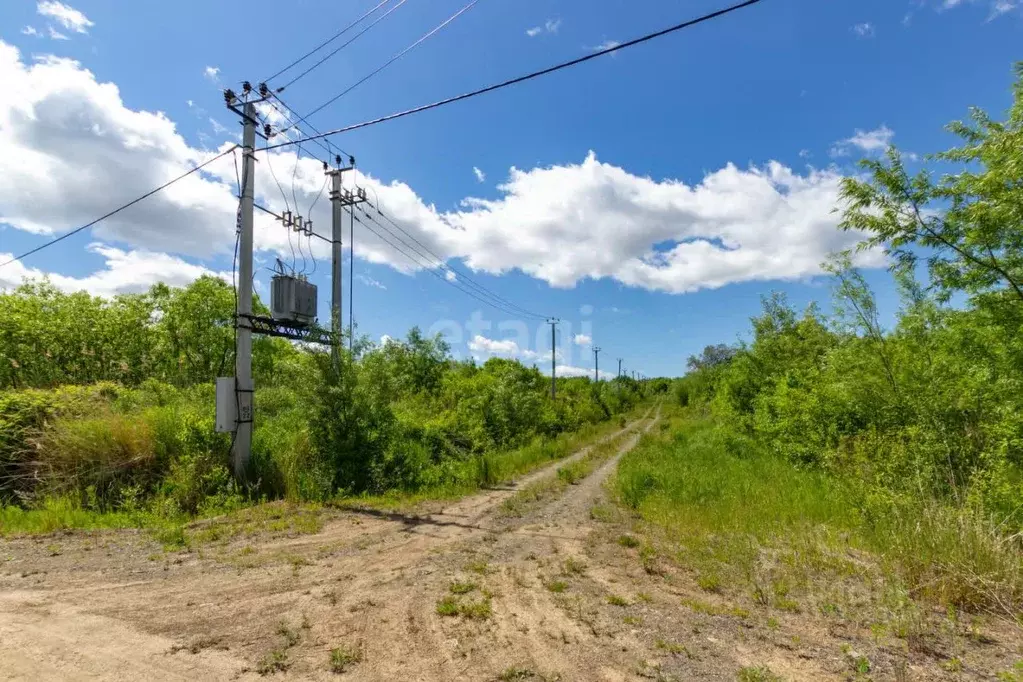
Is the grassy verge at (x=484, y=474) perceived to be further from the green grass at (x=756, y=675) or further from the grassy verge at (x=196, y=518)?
the green grass at (x=756, y=675)

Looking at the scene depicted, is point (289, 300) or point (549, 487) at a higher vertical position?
point (289, 300)

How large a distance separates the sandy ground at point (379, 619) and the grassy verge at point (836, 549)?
0.55 m

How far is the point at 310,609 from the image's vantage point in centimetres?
477

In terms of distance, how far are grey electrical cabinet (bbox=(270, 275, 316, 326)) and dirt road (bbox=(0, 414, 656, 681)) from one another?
5107mm

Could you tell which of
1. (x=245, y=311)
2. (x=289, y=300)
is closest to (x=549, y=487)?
(x=289, y=300)

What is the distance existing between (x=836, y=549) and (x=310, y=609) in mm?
6509

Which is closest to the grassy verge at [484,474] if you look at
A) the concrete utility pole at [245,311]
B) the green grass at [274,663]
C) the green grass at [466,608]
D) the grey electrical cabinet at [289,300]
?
the concrete utility pole at [245,311]

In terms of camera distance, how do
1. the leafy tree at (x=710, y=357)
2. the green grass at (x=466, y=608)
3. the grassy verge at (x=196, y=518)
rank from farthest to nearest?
the leafy tree at (x=710, y=357)
the grassy verge at (x=196, y=518)
the green grass at (x=466, y=608)

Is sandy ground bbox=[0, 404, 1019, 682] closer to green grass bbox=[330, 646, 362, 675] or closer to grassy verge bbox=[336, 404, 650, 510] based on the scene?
green grass bbox=[330, 646, 362, 675]

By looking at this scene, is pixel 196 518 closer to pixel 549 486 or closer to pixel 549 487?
pixel 549 487

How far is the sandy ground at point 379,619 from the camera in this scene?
372cm

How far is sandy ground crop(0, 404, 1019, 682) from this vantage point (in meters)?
3.72

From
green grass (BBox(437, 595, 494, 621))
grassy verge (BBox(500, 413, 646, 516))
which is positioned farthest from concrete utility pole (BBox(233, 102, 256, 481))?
green grass (BBox(437, 595, 494, 621))

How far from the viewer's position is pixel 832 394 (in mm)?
12125
